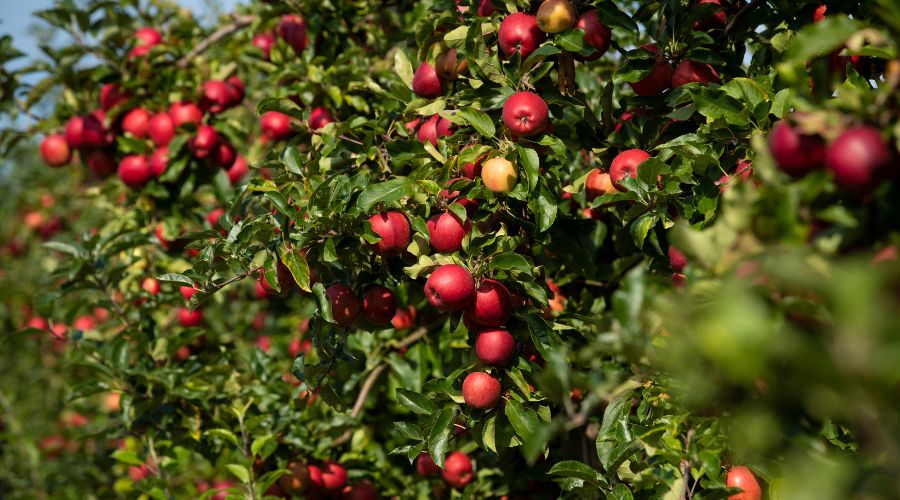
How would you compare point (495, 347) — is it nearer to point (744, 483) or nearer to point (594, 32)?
point (744, 483)

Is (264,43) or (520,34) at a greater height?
(520,34)

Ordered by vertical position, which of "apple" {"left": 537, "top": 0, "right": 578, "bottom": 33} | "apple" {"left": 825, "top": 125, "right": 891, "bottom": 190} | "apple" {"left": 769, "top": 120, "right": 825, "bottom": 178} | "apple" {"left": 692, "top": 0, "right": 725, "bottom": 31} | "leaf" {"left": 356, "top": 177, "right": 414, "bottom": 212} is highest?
"apple" {"left": 825, "top": 125, "right": 891, "bottom": 190}

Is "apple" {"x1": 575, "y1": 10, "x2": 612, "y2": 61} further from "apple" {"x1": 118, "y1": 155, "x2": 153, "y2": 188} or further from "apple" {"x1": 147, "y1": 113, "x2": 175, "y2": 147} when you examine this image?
"apple" {"x1": 118, "y1": 155, "x2": 153, "y2": 188}

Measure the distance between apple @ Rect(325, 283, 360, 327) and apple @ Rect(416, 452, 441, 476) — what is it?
2.89 ft

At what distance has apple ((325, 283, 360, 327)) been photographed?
2053 millimetres

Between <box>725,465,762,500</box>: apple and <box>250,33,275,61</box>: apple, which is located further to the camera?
<box>250,33,275,61</box>: apple

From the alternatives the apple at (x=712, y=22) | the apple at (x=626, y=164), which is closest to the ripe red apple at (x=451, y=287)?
the apple at (x=626, y=164)

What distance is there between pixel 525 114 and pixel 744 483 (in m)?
1.00

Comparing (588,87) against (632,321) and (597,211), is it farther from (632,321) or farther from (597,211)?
(632,321)

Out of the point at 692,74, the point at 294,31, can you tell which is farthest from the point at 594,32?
the point at 294,31

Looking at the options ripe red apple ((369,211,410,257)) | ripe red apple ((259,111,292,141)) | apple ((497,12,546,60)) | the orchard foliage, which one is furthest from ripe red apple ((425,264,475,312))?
ripe red apple ((259,111,292,141))

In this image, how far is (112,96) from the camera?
3.39m

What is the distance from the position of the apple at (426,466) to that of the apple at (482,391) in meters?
0.93

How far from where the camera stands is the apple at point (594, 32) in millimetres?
2023
